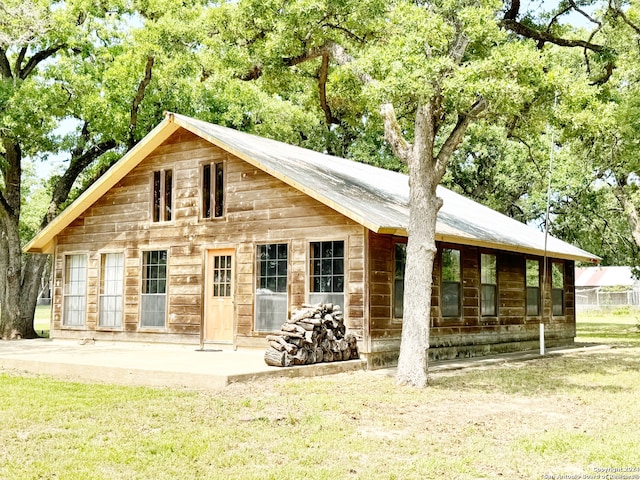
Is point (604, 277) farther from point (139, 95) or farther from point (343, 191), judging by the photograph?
point (343, 191)

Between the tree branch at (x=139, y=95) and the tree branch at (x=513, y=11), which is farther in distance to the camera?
the tree branch at (x=139, y=95)

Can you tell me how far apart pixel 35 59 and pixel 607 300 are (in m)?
40.8

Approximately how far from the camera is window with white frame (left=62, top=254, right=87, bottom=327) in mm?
17484

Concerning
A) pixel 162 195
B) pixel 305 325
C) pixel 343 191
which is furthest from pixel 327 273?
pixel 162 195

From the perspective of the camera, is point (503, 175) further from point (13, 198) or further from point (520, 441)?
point (520, 441)

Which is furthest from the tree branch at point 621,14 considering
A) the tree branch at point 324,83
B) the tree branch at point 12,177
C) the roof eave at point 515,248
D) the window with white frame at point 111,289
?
the tree branch at point 12,177

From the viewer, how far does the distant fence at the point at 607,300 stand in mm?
47866

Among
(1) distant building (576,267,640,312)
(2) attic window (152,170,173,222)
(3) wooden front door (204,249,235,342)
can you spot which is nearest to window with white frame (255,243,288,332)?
(3) wooden front door (204,249,235,342)

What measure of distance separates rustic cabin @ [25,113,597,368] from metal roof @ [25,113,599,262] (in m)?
Answer: 0.05

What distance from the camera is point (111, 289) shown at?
17.0 meters

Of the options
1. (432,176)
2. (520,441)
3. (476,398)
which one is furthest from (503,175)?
(520,441)

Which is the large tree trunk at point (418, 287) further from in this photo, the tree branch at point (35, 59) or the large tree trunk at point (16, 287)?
the tree branch at point (35, 59)

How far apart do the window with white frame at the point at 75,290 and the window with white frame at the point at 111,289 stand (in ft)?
1.91

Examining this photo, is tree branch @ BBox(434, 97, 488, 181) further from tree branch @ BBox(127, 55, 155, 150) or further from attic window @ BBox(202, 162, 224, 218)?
tree branch @ BBox(127, 55, 155, 150)
